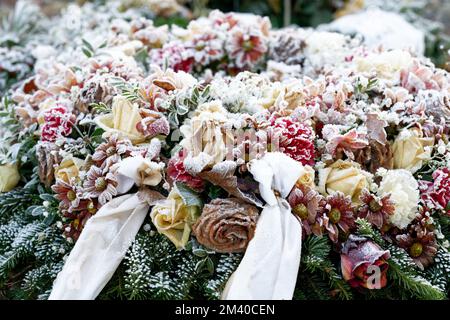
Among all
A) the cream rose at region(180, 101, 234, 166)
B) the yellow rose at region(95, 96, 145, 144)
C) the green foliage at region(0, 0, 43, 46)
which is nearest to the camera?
the cream rose at region(180, 101, 234, 166)

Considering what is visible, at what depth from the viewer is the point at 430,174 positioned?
1485mm

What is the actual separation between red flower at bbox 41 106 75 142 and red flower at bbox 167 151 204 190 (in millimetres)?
321

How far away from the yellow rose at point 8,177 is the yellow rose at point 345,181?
0.79 metres

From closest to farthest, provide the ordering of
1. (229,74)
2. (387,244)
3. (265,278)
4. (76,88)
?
(265,278) < (387,244) < (76,88) < (229,74)

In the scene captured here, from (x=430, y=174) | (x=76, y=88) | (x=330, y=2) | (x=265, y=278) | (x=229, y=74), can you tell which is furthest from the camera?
(x=330, y=2)

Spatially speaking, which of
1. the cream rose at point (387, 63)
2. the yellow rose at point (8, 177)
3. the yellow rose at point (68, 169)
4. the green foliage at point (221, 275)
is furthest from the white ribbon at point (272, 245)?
the yellow rose at point (8, 177)

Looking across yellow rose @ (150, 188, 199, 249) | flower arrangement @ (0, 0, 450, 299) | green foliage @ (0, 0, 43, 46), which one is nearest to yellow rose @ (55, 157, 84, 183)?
flower arrangement @ (0, 0, 450, 299)

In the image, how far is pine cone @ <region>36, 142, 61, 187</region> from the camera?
1.51 meters

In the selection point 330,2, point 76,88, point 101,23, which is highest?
point 76,88

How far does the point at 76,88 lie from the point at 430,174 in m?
0.90

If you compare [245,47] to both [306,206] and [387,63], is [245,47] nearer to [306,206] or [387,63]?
[387,63]

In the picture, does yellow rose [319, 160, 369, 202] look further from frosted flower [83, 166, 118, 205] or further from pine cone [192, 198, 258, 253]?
frosted flower [83, 166, 118, 205]
